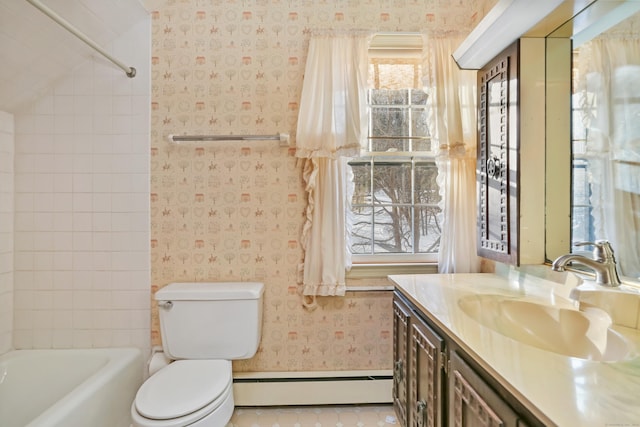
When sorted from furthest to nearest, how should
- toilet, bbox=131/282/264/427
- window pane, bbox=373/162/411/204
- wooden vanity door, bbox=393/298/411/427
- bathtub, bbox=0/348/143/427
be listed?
window pane, bbox=373/162/411/204, toilet, bbox=131/282/264/427, bathtub, bbox=0/348/143/427, wooden vanity door, bbox=393/298/411/427

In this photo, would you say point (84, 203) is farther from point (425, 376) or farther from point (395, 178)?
point (425, 376)

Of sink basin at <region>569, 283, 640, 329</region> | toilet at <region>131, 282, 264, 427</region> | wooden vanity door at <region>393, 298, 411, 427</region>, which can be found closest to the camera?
sink basin at <region>569, 283, 640, 329</region>

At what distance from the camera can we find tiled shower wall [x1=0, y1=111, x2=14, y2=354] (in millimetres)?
1821

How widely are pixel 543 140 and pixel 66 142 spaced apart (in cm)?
240

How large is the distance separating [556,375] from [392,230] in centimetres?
136

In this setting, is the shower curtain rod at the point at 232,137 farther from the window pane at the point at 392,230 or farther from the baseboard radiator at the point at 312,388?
the baseboard radiator at the point at 312,388

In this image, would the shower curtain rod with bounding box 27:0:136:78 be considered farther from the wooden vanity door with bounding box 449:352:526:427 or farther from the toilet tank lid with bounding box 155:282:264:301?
the wooden vanity door with bounding box 449:352:526:427

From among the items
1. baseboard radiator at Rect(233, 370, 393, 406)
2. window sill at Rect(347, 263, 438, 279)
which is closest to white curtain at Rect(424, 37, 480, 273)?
window sill at Rect(347, 263, 438, 279)

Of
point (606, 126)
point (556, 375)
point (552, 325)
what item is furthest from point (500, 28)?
point (556, 375)

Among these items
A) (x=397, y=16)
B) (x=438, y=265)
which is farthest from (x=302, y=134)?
(x=438, y=265)

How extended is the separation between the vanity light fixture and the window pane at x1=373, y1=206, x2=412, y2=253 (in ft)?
2.83

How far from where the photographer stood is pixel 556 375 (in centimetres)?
72

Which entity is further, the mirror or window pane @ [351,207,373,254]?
window pane @ [351,207,373,254]

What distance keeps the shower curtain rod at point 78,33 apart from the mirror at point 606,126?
78.0 inches
